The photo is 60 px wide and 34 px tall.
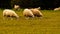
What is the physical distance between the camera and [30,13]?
62.9ft

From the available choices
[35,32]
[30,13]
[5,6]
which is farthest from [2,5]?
[35,32]

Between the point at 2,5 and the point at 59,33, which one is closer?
the point at 59,33

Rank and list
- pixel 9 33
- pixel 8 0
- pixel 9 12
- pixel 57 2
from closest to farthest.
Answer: pixel 9 33 → pixel 9 12 → pixel 8 0 → pixel 57 2

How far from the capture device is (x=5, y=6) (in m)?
31.0

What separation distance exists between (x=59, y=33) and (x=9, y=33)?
232cm

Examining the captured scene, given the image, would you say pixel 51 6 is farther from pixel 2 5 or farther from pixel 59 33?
pixel 59 33

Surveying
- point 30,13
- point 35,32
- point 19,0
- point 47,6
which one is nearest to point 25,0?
point 19,0

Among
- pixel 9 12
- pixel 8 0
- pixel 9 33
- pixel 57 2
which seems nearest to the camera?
pixel 9 33

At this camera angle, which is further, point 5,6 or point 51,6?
point 51,6

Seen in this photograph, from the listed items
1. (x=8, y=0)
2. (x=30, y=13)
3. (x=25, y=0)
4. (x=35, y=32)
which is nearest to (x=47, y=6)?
(x=25, y=0)

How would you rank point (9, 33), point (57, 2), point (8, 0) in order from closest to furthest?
point (9, 33) < point (8, 0) < point (57, 2)

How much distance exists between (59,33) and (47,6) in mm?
22194

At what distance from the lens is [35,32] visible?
12.4m

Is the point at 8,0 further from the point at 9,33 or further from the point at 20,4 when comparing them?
the point at 9,33
